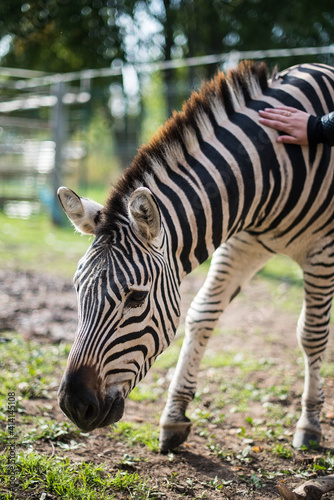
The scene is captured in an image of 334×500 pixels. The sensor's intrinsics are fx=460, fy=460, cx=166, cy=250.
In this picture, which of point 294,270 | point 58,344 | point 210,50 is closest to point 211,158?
point 58,344

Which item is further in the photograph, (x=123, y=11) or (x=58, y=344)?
(x=123, y=11)

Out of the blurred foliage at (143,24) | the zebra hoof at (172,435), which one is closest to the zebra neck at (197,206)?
the zebra hoof at (172,435)

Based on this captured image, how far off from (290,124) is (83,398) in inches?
86.3

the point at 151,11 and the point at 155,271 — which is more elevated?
the point at 151,11

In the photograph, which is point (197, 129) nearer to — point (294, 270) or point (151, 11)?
point (294, 270)

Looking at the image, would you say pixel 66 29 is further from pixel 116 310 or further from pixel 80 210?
pixel 116 310

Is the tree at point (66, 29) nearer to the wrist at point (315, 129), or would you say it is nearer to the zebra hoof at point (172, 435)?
the wrist at point (315, 129)

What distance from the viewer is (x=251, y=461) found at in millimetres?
3250

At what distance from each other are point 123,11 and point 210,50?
15.8ft

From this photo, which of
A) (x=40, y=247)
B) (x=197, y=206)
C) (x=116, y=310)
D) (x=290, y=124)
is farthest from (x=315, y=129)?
(x=40, y=247)

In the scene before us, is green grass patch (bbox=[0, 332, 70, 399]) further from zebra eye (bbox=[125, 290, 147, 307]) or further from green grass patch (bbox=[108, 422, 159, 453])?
zebra eye (bbox=[125, 290, 147, 307])

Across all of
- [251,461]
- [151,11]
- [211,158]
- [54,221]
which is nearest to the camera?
[211,158]

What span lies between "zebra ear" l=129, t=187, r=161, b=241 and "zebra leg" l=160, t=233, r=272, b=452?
4.72ft

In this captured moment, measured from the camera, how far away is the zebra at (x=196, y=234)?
7.44 feet
